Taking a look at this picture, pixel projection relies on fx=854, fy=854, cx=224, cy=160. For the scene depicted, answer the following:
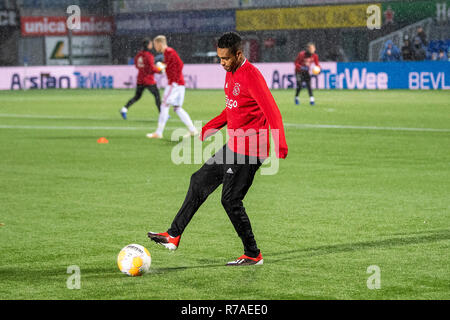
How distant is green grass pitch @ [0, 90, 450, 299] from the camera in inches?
269

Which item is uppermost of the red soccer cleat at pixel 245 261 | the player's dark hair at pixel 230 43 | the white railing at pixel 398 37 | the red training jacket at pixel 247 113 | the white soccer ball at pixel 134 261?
the white railing at pixel 398 37

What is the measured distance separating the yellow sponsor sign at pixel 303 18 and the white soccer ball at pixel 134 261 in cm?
4249

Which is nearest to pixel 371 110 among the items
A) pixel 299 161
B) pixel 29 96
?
pixel 299 161

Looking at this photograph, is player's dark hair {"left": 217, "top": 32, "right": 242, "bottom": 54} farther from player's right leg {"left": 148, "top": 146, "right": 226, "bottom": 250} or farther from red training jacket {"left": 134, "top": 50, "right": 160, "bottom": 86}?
red training jacket {"left": 134, "top": 50, "right": 160, "bottom": 86}

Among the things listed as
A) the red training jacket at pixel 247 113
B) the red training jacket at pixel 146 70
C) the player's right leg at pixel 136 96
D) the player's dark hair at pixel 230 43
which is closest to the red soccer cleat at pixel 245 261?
the red training jacket at pixel 247 113

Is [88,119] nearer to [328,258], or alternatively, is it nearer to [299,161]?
[299,161]

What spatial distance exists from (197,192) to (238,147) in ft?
1.89

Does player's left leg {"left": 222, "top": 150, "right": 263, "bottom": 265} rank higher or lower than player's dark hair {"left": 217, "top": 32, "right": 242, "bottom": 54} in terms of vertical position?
lower

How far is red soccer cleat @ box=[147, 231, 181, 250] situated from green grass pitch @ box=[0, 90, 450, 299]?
169 millimetres

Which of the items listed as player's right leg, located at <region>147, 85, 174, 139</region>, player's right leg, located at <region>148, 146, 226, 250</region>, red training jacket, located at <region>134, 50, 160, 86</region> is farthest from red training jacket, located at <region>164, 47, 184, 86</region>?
player's right leg, located at <region>148, 146, 226, 250</region>

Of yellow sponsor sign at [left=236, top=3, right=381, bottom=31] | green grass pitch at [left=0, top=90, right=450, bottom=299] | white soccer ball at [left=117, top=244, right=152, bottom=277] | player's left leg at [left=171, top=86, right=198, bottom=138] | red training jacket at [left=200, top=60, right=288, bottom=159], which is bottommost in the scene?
green grass pitch at [left=0, top=90, right=450, bottom=299]

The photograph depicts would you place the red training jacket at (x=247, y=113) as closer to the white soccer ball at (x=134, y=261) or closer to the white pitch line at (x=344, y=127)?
the white soccer ball at (x=134, y=261)

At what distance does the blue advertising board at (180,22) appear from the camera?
53.7m

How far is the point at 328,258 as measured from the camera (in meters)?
7.71
